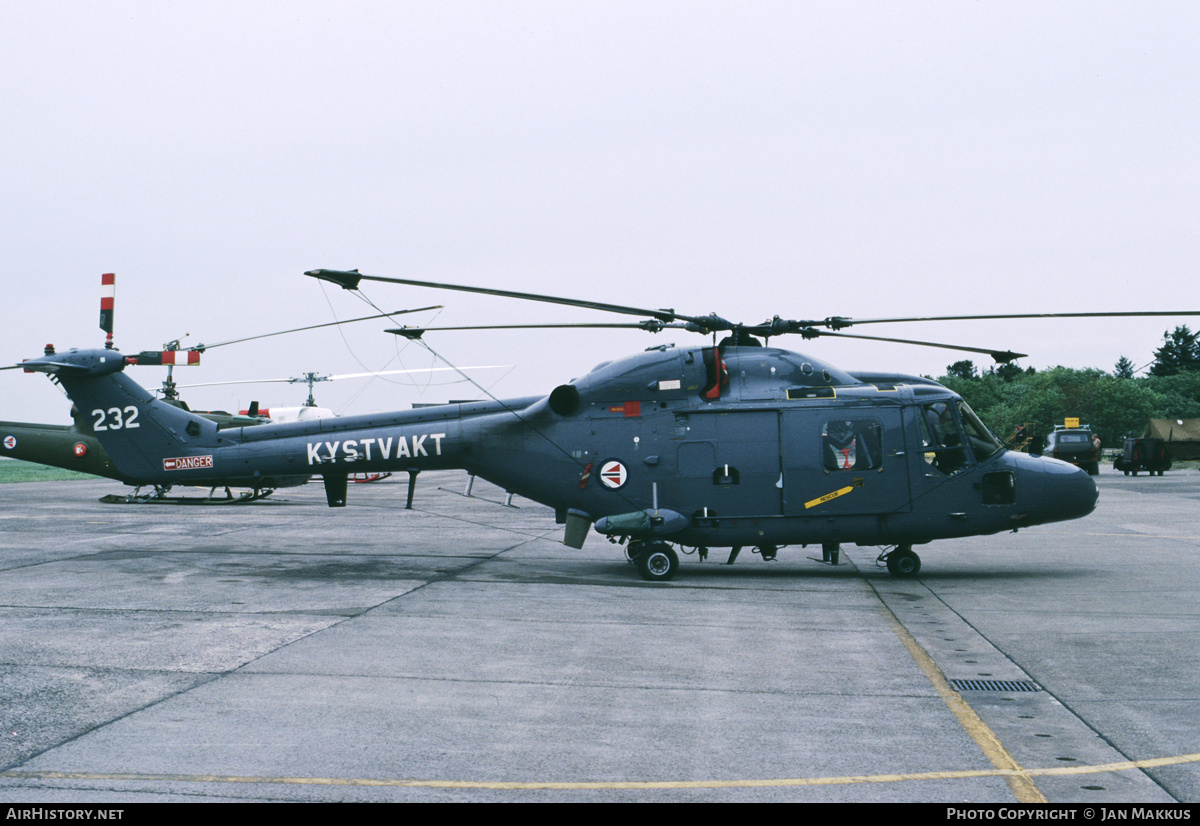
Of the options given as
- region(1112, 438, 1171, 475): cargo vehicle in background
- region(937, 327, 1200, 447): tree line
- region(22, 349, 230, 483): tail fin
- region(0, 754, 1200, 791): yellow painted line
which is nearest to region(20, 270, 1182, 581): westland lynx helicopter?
region(22, 349, 230, 483): tail fin

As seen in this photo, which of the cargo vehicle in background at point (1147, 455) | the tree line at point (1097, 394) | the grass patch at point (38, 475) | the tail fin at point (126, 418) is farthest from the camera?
the tree line at point (1097, 394)

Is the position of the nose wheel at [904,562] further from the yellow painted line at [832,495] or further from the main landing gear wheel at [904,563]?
the yellow painted line at [832,495]

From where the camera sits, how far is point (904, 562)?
14086 millimetres

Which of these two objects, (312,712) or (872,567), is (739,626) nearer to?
(312,712)

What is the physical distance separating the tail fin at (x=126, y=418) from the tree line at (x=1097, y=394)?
90675 millimetres

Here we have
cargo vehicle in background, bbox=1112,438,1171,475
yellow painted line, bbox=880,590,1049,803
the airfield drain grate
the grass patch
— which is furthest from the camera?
the grass patch

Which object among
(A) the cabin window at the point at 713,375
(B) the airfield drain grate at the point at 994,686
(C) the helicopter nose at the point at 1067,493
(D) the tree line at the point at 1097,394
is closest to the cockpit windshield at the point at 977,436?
(C) the helicopter nose at the point at 1067,493

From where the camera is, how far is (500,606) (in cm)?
1119

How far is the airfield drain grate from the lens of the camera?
735cm

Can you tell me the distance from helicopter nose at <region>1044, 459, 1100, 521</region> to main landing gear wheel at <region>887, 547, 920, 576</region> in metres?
2.03

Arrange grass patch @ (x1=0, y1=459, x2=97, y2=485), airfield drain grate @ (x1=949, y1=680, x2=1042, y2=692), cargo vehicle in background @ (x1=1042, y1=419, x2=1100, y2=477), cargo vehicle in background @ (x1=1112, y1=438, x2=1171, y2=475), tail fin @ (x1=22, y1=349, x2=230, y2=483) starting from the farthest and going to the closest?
1. grass patch @ (x1=0, y1=459, x2=97, y2=485)
2. cargo vehicle in background @ (x1=1112, y1=438, x2=1171, y2=475)
3. cargo vehicle in background @ (x1=1042, y1=419, x2=1100, y2=477)
4. tail fin @ (x1=22, y1=349, x2=230, y2=483)
5. airfield drain grate @ (x1=949, y1=680, x2=1042, y2=692)

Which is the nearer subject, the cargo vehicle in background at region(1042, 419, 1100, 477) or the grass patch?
the cargo vehicle in background at region(1042, 419, 1100, 477)

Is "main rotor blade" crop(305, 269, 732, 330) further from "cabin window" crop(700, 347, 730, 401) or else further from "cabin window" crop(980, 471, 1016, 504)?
"cabin window" crop(980, 471, 1016, 504)

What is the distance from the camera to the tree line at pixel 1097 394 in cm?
11406
